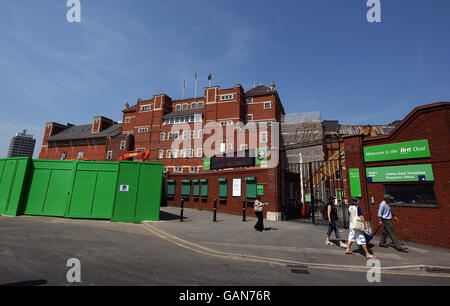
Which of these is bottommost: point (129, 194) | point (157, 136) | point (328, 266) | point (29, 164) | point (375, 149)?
point (328, 266)

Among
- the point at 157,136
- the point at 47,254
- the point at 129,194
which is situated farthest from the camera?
the point at 157,136

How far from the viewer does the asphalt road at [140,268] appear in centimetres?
434

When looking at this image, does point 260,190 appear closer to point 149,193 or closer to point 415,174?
point 149,193

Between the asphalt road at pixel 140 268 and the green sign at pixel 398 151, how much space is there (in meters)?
5.43

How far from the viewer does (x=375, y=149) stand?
396 inches

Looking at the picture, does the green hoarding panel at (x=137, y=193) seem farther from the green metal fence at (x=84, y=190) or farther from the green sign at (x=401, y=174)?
the green sign at (x=401, y=174)

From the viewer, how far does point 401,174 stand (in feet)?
30.1

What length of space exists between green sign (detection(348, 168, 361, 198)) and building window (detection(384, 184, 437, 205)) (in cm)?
104

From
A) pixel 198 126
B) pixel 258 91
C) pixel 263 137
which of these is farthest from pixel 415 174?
pixel 258 91

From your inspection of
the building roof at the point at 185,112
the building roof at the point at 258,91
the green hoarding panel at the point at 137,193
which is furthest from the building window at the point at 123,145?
the green hoarding panel at the point at 137,193
